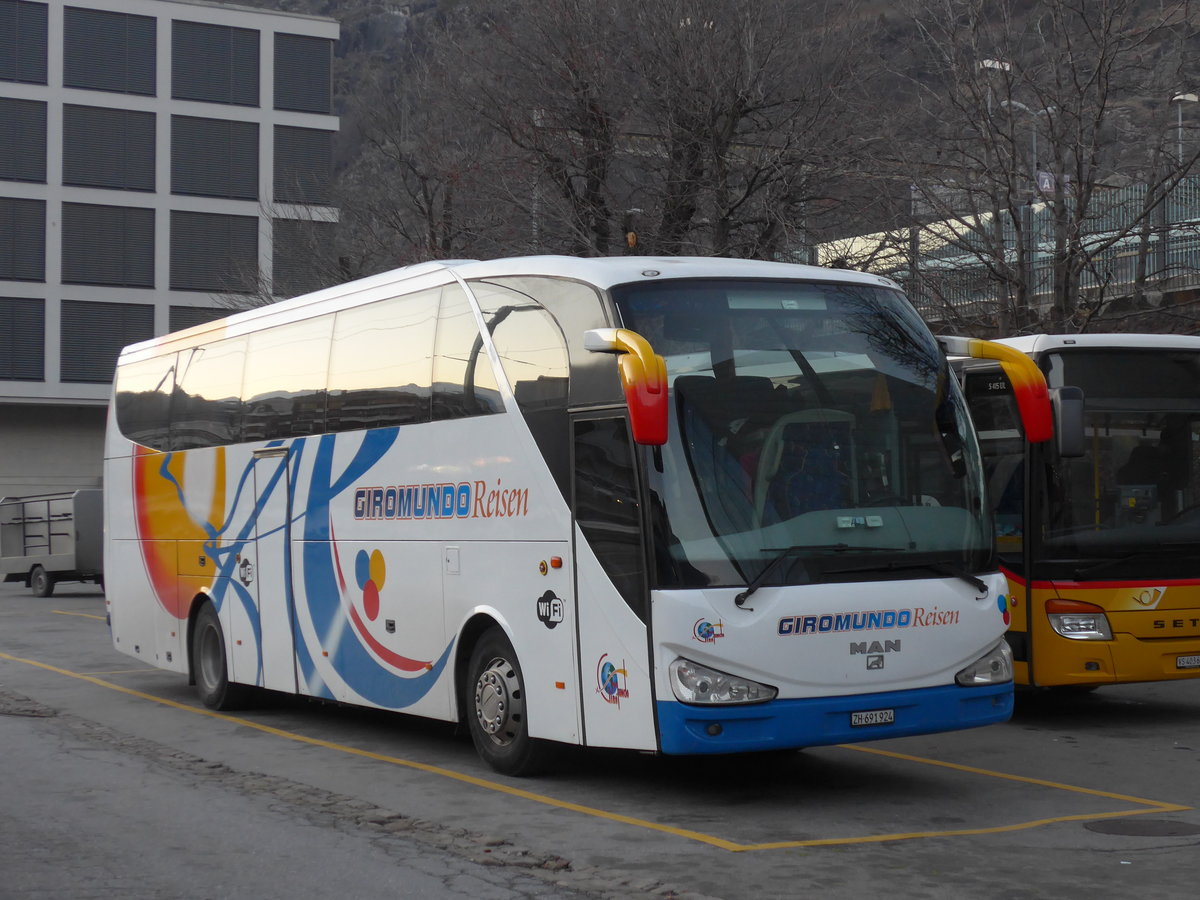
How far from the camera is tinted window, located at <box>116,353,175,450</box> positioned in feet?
51.4

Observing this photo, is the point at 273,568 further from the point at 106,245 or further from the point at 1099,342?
the point at 106,245

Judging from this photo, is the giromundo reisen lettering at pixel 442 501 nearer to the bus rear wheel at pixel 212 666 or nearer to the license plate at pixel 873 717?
the license plate at pixel 873 717

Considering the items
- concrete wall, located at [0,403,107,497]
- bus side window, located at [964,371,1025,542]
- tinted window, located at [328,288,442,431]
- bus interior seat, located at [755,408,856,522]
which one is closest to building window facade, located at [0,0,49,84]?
concrete wall, located at [0,403,107,497]

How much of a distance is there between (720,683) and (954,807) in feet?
5.17

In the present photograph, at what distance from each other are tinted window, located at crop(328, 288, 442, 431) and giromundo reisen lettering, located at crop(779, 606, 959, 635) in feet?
11.3

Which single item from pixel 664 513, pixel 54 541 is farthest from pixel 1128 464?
pixel 54 541

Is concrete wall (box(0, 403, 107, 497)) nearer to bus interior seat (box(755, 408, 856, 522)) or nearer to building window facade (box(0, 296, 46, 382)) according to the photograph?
building window facade (box(0, 296, 46, 382))

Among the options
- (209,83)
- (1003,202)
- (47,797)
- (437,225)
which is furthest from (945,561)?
(209,83)

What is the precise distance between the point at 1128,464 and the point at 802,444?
4.52 meters

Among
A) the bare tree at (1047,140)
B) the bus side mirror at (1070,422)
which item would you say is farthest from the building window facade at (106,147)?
the bus side mirror at (1070,422)

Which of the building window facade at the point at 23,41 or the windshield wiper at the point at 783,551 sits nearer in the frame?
the windshield wiper at the point at 783,551

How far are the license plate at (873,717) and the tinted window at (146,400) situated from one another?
894 cm

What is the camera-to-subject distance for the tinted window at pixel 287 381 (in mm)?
12664

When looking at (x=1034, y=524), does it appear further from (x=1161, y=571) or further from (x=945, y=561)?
(x=945, y=561)
